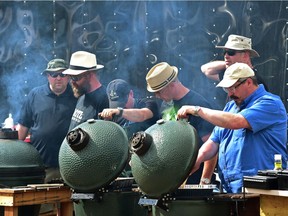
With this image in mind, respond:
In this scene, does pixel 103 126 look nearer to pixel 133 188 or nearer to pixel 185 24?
pixel 133 188

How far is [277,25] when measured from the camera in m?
6.68

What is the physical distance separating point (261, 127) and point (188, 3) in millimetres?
2135

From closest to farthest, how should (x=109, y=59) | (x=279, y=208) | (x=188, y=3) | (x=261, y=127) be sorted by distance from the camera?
1. (x=279, y=208)
2. (x=261, y=127)
3. (x=188, y=3)
4. (x=109, y=59)

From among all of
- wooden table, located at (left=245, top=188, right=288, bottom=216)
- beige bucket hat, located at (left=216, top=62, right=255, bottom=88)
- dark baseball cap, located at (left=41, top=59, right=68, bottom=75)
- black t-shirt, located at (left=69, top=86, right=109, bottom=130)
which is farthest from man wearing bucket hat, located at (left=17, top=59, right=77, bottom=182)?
wooden table, located at (left=245, top=188, right=288, bottom=216)

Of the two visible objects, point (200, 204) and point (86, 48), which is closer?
point (200, 204)

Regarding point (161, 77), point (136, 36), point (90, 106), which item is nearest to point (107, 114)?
A: point (161, 77)

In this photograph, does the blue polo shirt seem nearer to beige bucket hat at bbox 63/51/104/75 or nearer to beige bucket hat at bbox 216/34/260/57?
beige bucket hat at bbox 216/34/260/57

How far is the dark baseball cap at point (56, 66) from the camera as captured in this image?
7531 millimetres

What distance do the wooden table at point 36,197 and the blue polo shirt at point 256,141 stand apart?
156cm

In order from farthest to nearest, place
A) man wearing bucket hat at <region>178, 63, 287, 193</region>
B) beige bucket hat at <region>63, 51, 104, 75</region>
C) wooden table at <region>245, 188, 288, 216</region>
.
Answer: beige bucket hat at <region>63, 51, 104, 75</region> < man wearing bucket hat at <region>178, 63, 287, 193</region> < wooden table at <region>245, 188, 288, 216</region>

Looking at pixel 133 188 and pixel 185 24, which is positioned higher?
pixel 185 24

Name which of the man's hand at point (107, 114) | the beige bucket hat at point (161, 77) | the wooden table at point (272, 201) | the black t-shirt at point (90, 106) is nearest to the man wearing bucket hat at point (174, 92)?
the beige bucket hat at point (161, 77)

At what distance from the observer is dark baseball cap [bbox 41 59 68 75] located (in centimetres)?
753

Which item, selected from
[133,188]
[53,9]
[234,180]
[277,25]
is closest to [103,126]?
[133,188]
